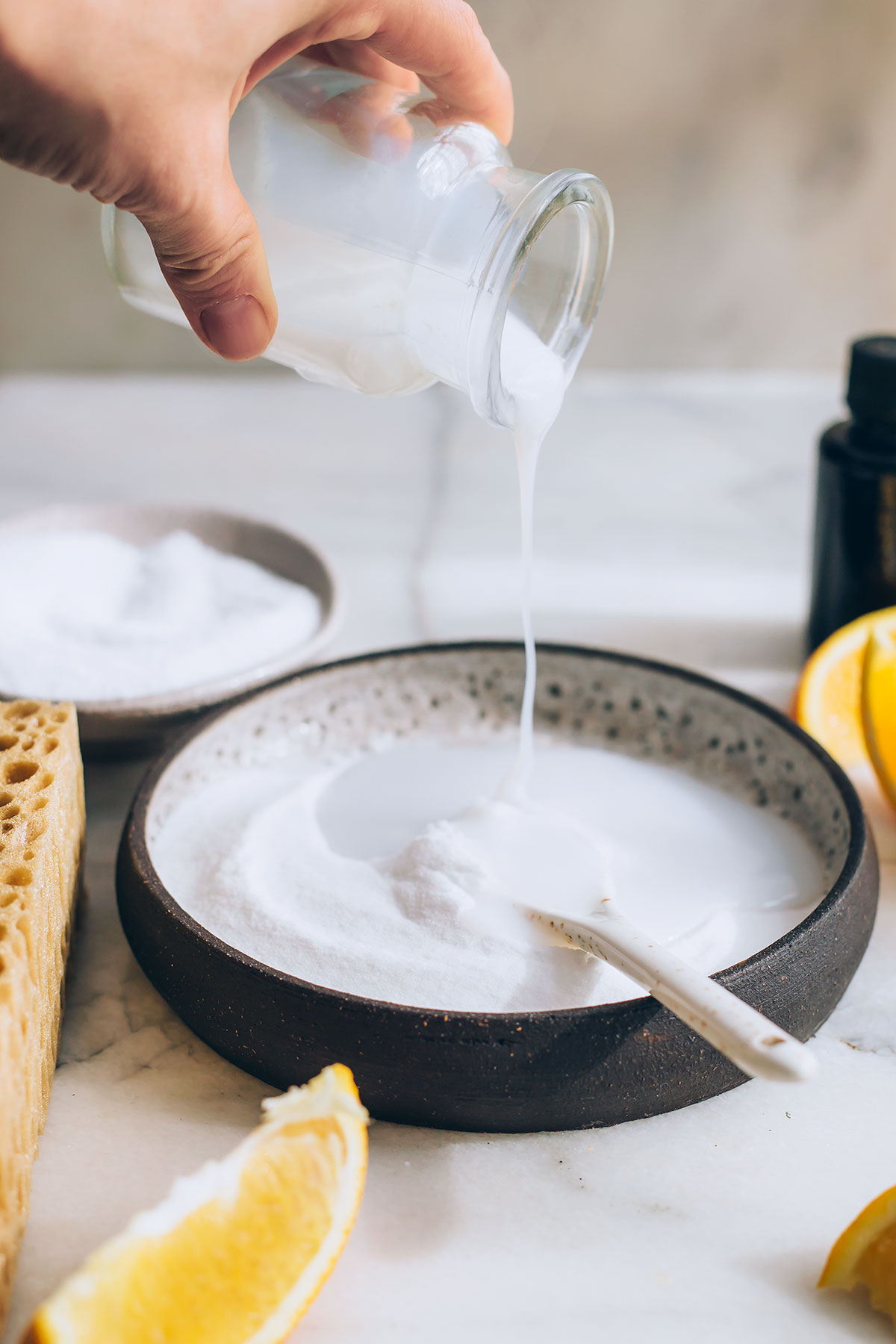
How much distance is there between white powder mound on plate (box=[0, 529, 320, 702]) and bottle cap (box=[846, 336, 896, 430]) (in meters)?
0.41

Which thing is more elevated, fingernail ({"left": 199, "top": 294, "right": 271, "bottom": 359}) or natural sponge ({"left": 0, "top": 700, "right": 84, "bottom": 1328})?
fingernail ({"left": 199, "top": 294, "right": 271, "bottom": 359})

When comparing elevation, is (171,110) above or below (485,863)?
above

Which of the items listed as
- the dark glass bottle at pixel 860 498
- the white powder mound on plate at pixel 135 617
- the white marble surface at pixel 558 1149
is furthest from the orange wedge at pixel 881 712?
the white powder mound on plate at pixel 135 617

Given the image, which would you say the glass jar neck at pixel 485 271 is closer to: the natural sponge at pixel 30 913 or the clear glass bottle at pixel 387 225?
the clear glass bottle at pixel 387 225

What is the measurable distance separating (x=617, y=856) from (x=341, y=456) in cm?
83

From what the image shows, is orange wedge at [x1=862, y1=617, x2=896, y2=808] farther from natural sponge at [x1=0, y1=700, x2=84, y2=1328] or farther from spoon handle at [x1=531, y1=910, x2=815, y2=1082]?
natural sponge at [x1=0, y1=700, x2=84, y2=1328]

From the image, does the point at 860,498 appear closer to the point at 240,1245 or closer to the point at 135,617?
the point at 135,617

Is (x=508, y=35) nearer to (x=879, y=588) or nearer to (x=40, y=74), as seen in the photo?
(x=879, y=588)

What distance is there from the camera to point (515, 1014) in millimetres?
477

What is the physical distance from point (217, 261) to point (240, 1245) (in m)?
0.39

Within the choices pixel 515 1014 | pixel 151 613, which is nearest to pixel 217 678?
pixel 151 613

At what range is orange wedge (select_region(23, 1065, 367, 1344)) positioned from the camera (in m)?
0.38

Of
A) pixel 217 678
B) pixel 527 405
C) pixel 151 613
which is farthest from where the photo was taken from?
pixel 151 613

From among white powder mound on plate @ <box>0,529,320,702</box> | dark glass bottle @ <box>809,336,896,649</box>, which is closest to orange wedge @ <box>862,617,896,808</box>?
dark glass bottle @ <box>809,336,896,649</box>
